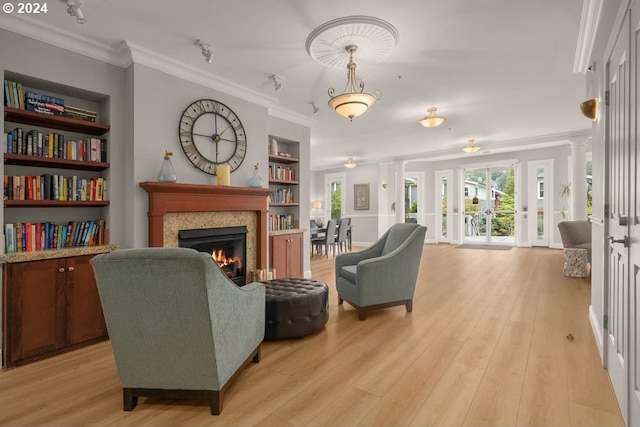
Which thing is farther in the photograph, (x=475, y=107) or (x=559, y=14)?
(x=475, y=107)

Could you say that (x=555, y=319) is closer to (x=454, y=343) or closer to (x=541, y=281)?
(x=454, y=343)

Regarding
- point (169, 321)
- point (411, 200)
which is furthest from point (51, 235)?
point (411, 200)

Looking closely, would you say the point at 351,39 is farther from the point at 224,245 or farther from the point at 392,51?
the point at 224,245

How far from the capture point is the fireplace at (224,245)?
Result: 3.56 metres

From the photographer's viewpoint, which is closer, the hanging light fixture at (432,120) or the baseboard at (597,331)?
the baseboard at (597,331)

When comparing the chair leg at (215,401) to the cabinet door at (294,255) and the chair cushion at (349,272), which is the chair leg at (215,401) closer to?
the chair cushion at (349,272)

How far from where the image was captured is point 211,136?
383 centimetres

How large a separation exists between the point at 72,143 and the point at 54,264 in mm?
1104

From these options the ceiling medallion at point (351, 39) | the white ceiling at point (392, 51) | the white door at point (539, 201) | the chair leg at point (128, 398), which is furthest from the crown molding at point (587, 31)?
the white door at point (539, 201)

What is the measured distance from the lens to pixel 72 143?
295cm

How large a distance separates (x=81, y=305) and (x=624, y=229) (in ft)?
12.9

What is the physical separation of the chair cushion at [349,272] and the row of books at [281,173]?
6.78ft

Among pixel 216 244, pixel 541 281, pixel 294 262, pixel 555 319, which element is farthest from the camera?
pixel 294 262

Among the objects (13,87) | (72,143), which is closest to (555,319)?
(72,143)
